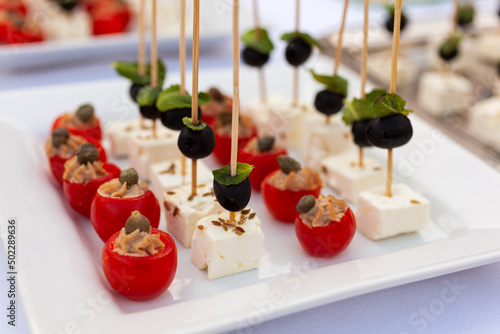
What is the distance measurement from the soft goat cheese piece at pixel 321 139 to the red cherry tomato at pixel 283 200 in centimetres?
32

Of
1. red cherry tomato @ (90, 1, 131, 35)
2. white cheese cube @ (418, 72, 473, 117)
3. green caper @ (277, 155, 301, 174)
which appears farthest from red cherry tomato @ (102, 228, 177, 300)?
red cherry tomato @ (90, 1, 131, 35)

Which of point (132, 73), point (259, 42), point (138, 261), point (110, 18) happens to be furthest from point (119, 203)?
point (110, 18)

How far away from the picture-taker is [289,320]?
55.5 inches

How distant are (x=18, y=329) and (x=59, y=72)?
1.80 metres

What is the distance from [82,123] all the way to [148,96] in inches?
14.4

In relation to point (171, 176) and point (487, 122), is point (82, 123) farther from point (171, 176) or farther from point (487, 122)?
point (487, 122)

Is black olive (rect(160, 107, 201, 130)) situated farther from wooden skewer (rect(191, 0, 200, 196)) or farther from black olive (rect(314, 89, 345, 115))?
black olive (rect(314, 89, 345, 115))

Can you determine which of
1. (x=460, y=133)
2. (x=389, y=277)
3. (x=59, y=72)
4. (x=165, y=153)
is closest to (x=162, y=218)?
(x=165, y=153)

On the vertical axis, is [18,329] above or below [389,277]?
below

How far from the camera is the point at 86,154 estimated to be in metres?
1.75

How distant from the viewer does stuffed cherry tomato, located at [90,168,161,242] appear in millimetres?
1591

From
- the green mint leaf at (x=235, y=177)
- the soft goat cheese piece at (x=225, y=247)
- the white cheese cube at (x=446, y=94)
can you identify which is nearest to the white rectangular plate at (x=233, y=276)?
the soft goat cheese piece at (x=225, y=247)

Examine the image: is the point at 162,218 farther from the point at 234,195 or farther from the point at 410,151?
the point at 410,151

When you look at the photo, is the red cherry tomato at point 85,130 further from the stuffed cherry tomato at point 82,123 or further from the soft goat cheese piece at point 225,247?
the soft goat cheese piece at point 225,247
